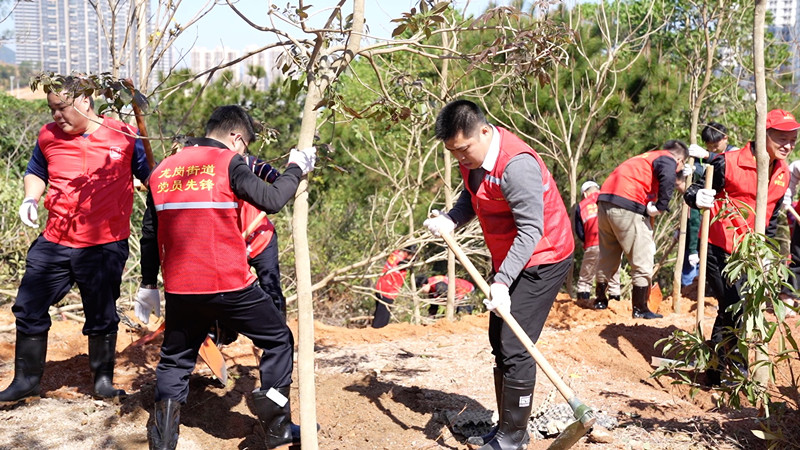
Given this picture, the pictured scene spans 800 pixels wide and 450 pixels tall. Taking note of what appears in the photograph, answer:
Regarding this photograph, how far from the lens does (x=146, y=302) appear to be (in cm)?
376

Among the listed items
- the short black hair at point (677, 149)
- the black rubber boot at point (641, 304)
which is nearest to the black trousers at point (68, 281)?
the black rubber boot at point (641, 304)

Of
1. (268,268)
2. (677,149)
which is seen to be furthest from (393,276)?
(677,149)

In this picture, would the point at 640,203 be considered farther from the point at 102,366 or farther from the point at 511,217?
the point at 102,366

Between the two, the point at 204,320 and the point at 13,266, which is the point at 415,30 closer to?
the point at 204,320

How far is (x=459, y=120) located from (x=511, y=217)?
53cm

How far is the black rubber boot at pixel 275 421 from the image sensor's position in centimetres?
333

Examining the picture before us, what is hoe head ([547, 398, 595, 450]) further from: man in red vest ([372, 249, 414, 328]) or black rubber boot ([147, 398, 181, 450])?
man in red vest ([372, 249, 414, 328])

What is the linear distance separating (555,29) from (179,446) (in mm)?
2686

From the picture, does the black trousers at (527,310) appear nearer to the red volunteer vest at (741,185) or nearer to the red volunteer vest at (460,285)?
the red volunteer vest at (741,185)

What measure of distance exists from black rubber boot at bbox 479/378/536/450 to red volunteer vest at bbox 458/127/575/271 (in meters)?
0.55

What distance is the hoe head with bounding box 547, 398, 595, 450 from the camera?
296 centimetres

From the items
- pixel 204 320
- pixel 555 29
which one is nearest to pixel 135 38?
pixel 204 320

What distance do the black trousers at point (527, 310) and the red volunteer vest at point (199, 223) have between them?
3.94ft

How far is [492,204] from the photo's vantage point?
10.9 ft
